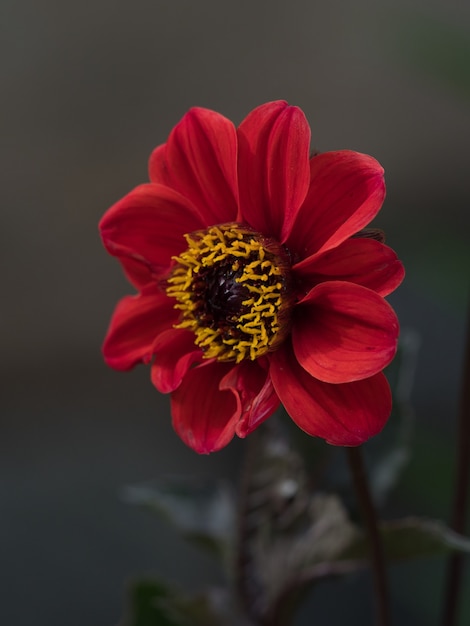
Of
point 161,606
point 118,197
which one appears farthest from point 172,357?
point 118,197

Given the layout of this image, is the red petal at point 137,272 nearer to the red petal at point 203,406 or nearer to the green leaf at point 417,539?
the red petal at point 203,406

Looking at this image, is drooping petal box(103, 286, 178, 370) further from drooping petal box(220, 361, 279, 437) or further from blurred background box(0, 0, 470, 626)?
blurred background box(0, 0, 470, 626)

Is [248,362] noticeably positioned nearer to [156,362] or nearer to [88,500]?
[156,362]

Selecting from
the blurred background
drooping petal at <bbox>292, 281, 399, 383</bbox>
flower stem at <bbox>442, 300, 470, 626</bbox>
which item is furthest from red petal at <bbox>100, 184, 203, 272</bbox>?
the blurred background

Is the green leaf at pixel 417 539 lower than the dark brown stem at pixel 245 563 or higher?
higher

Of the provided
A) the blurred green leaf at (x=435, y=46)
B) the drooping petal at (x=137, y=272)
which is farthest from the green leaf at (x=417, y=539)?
the blurred green leaf at (x=435, y=46)

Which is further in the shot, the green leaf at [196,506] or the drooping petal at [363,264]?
the green leaf at [196,506]

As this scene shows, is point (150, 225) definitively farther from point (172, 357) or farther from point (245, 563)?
point (245, 563)
